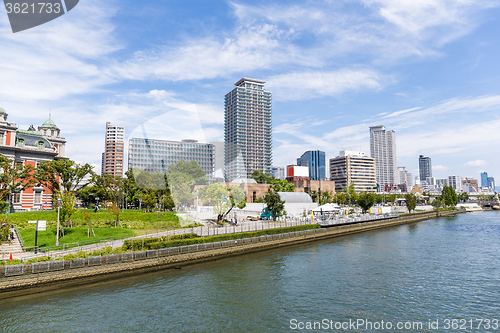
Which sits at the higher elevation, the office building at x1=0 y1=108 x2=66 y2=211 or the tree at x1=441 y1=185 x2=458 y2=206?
the office building at x1=0 y1=108 x2=66 y2=211

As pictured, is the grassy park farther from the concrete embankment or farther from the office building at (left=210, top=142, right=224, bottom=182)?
the office building at (left=210, top=142, right=224, bottom=182)

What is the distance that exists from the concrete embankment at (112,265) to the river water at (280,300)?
1623mm

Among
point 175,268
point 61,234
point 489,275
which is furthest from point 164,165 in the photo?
point 489,275

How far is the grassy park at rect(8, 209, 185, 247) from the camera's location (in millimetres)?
36875

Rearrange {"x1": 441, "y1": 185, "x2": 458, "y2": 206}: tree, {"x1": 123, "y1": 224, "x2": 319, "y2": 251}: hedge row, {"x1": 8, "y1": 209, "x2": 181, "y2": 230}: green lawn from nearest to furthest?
{"x1": 123, "y1": 224, "x2": 319, "y2": 251}: hedge row, {"x1": 8, "y1": 209, "x2": 181, "y2": 230}: green lawn, {"x1": 441, "y1": 185, "x2": 458, "y2": 206}: tree

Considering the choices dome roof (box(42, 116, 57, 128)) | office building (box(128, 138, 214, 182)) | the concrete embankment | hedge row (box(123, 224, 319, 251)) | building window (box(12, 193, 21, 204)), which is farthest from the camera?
dome roof (box(42, 116, 57, 128))

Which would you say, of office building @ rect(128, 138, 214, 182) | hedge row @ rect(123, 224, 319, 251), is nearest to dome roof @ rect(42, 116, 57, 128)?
office building @ rect(128, 138, 214, 182)

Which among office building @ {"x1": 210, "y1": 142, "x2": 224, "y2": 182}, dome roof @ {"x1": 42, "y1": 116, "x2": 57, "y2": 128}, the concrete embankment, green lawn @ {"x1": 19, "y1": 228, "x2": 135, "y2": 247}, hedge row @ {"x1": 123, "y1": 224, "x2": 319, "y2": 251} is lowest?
the concrete embankment

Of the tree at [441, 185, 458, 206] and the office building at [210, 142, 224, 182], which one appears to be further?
the tree at [441, 185, 458, 206]

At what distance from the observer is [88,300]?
23.4 m

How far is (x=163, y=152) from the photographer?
31.9 meters

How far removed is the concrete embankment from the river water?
5.33 feet

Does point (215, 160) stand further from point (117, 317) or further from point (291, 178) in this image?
point (291, 178)

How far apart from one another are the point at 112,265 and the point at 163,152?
1304 centimetres
